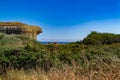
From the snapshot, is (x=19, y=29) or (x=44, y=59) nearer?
(x=44, y=59)

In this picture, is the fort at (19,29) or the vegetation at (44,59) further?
the fort at (19,29)

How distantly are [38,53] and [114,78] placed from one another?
5679mm

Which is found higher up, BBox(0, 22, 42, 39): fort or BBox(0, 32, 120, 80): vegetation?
BBox(0, 22, 42, 39): fort

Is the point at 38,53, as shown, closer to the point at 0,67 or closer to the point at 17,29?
the point at 0,67

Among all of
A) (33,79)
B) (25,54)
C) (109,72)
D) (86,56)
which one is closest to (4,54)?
(25,54)

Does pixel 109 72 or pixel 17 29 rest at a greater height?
pixel 17 29

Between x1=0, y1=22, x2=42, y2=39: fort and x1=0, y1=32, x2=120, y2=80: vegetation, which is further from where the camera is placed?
x1=0, y1=22, x2=42, y2=39: fort

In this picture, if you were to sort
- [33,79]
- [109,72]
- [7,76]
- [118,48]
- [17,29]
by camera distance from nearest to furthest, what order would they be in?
1. [109,72]
2. [33,79]
3. [7,76]
4. [118,48]
5. [17,29]

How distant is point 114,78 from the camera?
7.94 meters

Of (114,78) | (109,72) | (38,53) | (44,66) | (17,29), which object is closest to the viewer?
(114,78)

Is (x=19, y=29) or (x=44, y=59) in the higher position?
(x=19, y=29)

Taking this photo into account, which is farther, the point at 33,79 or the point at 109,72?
the point at 33,79

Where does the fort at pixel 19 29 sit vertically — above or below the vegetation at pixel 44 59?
above

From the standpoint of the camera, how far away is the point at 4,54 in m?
13.5
